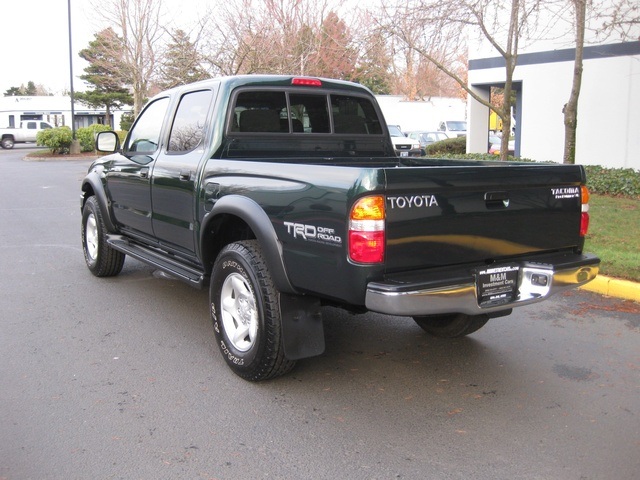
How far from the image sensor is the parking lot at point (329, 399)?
329cm

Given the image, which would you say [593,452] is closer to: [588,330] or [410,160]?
[588,330]

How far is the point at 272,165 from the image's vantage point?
4.03 meters

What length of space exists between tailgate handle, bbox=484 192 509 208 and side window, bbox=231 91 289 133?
2022 millimetres

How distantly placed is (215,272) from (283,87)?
1694 mm

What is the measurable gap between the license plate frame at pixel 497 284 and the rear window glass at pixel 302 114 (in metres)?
2.23

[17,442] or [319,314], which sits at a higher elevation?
[319,314]

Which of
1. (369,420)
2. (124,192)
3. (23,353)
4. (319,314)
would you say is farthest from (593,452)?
(124,192)

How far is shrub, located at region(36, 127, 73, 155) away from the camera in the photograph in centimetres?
3212

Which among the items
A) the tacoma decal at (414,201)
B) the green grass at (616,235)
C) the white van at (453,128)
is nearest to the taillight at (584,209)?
the tacoma decal at (414,201)

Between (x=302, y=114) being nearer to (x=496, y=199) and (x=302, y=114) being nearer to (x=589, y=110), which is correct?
(x=496, y=199)

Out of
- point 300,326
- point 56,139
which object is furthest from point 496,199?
point 56,139

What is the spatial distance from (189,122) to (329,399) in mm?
2642

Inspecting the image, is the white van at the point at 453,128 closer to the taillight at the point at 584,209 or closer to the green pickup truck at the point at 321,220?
the green pickup truck at the point at 321,220

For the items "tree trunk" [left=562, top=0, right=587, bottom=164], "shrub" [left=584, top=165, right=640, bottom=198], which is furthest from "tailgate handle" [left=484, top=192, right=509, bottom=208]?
"shrub" [left=584, top=165, right=640, bottom=198]
